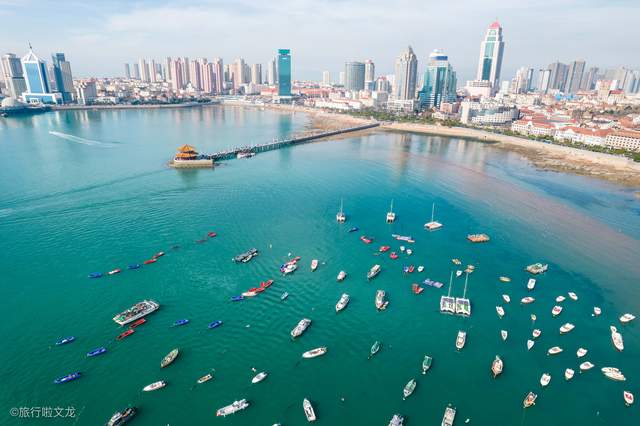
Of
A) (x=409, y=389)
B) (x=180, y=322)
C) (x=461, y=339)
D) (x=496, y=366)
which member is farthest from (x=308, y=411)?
(x=496, y=366)

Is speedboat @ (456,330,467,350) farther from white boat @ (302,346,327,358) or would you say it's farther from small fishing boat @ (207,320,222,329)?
small fishing boat @ (207,320,222,329)

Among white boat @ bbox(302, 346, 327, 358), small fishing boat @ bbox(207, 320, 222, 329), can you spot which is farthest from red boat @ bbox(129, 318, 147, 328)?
white boat @ bbox(302, 346, 327, 358)

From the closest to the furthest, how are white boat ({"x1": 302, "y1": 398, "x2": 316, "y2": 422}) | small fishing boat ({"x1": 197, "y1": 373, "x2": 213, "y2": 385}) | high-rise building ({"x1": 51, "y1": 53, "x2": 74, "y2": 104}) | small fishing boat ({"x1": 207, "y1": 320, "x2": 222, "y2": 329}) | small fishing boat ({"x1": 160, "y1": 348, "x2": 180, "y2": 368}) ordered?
white boat ({"x1": 302, "y1": 398, "x2": 316, "y2": 422}), small fishing boat ({"x1": 197, "y1": 373, "x2": 213, "y2": 385}), small fishing boat ({"x1": 160, "y1": 348, "x2": 180, "y2": 368}), small fishing boat ({"x1": 207, "y1": 320, "x2": 222, "y2": 329}), high-rise building ({"x1": 51, "y1": 53, "x2": 74, "y2": 104})

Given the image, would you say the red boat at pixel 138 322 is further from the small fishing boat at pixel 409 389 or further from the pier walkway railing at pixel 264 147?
the pier walkway railing at pixel 264 147

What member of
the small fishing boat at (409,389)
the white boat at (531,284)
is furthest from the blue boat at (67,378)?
the white boat at (531,284)

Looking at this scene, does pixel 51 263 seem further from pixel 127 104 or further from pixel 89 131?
pixel 127 104

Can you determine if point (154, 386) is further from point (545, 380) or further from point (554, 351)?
point (554, 351)
